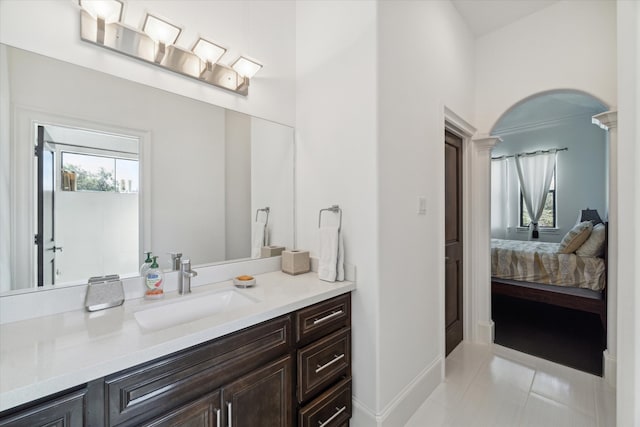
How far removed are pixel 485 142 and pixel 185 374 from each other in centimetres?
302

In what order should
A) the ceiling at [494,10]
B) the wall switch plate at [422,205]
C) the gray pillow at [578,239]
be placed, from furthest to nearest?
1. the gray pillow at [578,239]
2. the ceiling at [494,10]
3. the wall switch plate at [422,205]

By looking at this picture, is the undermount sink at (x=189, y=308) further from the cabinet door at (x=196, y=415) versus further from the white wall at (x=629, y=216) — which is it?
the white wall at (x=629, y=216)

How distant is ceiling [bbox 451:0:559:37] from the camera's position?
2365 millimetres

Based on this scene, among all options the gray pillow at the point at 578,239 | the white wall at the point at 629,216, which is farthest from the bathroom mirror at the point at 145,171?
the gray pillow at the point at 578,239

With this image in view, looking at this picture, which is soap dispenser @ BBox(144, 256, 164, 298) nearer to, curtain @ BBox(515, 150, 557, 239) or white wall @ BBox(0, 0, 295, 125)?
white wall @ BBox(0, 0, 295, 125)

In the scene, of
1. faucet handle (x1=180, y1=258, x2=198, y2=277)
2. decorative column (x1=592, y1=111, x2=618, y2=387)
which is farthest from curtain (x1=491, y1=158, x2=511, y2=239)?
faucet handle (x1=180, y1=258, x2=198, y2=277)

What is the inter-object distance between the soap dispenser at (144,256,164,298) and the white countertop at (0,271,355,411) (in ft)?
0.14

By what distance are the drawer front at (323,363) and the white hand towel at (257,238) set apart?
2.36 ft

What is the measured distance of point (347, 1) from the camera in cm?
169

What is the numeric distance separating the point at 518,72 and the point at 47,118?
3.44 metres

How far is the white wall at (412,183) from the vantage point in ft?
5.29

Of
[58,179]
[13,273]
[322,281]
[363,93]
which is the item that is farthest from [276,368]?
[363,93]

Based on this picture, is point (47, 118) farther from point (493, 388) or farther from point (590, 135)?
point (590, 135)

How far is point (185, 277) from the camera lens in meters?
1.43
